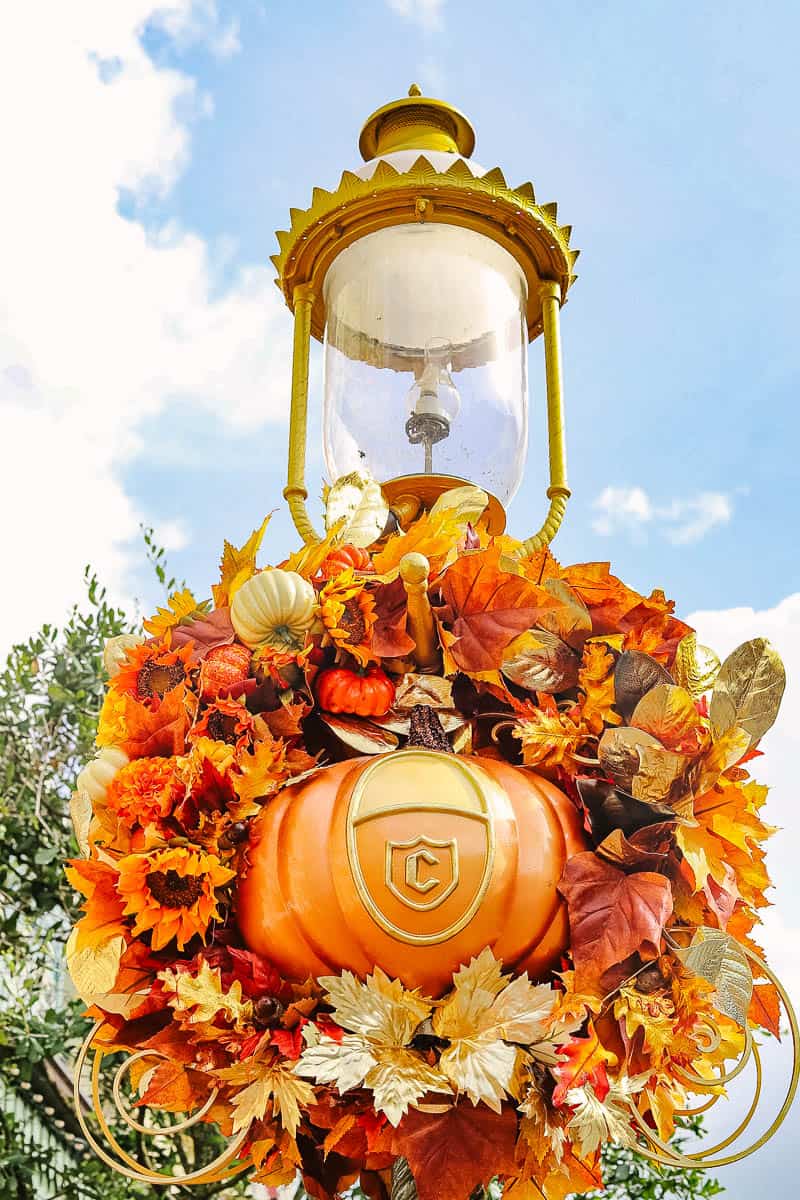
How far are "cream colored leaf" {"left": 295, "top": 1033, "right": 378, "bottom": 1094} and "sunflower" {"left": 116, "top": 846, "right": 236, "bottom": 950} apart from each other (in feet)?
0.56

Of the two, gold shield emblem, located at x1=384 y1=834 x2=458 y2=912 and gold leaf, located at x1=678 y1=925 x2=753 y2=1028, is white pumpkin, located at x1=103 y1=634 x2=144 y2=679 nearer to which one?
gold shield emblem, located at x1=384 y1=834 x2=458 y2=912

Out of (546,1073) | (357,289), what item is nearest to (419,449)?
(357,289)

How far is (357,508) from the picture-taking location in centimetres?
162

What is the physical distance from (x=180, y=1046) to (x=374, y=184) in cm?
120

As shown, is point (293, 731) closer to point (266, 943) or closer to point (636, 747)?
point (266, 943)

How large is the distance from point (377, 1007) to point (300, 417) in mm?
987

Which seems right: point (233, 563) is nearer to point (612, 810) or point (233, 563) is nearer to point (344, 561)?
point (344, 561)

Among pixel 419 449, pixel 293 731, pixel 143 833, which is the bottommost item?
pixel 143 833

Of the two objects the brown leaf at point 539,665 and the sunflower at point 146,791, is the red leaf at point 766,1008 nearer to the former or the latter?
the brown leaf at point 539,665

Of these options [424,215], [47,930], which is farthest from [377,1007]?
[47,930]

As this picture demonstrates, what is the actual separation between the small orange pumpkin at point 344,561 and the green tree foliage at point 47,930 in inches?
115

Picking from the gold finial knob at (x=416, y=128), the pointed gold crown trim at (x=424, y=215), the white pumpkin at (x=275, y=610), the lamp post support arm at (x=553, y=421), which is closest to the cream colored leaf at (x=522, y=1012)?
the white pumpkin at (x=275, y=610)

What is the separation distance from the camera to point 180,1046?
4.07 feet

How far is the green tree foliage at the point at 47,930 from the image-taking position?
3945 millimetres
